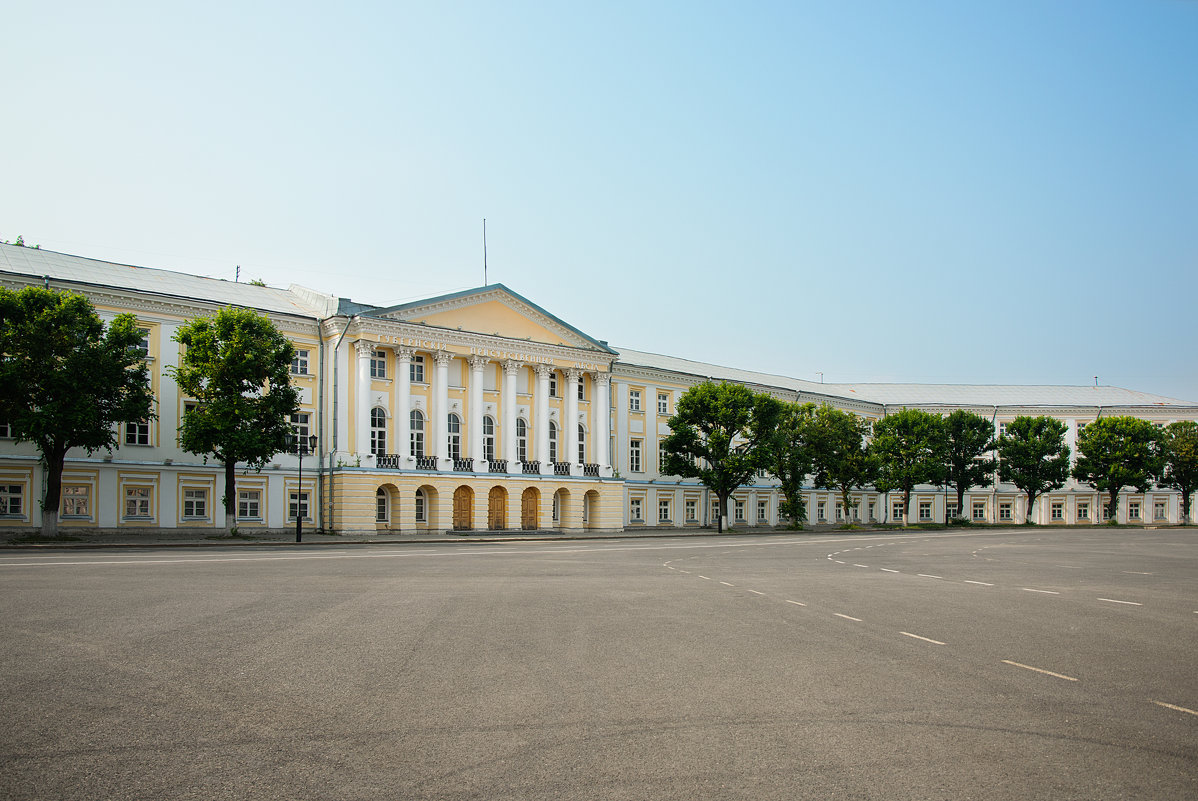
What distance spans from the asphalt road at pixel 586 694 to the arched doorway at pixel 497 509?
123 feet

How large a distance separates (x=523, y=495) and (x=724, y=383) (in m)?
17.5

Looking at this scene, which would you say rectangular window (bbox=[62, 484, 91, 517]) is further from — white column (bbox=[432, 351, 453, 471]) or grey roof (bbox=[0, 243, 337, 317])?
white column (bbox=[432, 351, 453, 471])

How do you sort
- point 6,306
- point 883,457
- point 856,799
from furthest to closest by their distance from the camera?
1. point 883,457
2. point 6,306
3. point 856,799

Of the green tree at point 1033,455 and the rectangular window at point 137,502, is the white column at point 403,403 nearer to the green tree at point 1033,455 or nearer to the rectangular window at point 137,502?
the rectangular window at point 137,502

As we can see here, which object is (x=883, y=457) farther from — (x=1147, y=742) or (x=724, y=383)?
(x=1147, y=742)

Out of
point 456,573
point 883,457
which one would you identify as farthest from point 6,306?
point 883,457

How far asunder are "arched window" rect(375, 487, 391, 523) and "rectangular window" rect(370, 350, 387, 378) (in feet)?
22.0

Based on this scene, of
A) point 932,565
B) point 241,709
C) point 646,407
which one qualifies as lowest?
point 932,565

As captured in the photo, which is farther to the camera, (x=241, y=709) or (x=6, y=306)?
(x=6, y=306)

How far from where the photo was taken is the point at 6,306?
3422 centimetres

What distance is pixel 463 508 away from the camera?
53.0 m

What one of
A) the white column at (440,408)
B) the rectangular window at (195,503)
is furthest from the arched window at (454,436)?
the rectangular window at (195,503)

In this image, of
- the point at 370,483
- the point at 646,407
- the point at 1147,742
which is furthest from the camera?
the point at 646,407

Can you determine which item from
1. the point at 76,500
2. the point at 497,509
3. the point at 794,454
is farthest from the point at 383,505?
the point at 794,454
